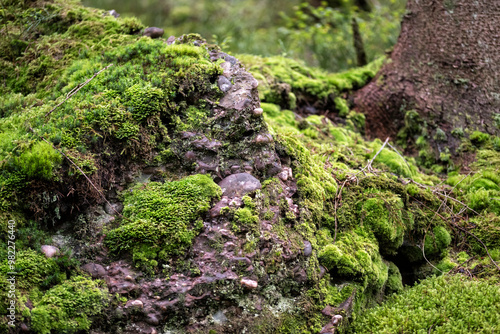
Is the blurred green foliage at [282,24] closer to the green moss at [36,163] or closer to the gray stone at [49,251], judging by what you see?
the green moss at [36,163]

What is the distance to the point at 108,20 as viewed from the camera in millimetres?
4082

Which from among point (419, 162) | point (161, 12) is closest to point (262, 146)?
point (419, 162)

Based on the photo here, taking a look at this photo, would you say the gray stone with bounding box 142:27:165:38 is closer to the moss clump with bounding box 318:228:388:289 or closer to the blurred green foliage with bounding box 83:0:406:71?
the blurred green foliage with bounding box 83:0:406:71

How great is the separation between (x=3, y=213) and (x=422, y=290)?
3.12 m

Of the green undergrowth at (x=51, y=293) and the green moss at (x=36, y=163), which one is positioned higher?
the green moss at (x=36, y=163)

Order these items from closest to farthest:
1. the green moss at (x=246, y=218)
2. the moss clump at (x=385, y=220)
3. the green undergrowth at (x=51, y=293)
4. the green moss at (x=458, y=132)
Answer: the green undergrowth at (x=51, y=293) < the green moss at (x=246, y=218) < the moss clump at (x=385, y=220) < the green moss at (x=458, y=132)

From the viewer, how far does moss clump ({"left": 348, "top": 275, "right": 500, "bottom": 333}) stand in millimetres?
2838

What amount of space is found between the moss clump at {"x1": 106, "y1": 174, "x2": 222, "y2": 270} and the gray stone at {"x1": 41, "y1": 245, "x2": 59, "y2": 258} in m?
0.32

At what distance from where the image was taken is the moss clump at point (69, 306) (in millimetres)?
2357

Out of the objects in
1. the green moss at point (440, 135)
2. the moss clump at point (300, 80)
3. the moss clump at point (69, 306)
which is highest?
the moss clump at point (300, 80)

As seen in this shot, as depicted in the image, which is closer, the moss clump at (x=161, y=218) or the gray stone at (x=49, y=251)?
the gray stone at (x=49, y=251)

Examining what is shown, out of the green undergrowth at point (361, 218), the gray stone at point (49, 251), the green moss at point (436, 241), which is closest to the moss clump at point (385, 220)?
the green undergrowth at point (361, 218)

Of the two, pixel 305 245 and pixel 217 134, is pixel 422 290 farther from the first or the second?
pixel 217 134

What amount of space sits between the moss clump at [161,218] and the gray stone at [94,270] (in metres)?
0.14
